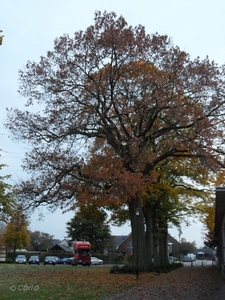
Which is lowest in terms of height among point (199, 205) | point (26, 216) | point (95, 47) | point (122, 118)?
point (26, 216)

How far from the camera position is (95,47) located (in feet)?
88.1

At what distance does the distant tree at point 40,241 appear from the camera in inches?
4616

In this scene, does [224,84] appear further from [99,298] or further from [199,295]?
[99,298]

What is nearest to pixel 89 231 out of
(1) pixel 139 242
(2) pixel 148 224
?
(2) pixel 148 224

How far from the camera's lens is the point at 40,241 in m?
119

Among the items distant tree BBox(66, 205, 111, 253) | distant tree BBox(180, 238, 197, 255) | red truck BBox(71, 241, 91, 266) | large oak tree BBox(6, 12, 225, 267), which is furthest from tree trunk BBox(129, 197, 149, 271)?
distant tree BBox(180, 238, 197, 255)

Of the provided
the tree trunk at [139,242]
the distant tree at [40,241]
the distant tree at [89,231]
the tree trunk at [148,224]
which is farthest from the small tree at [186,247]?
the tree trunk at [139,242]

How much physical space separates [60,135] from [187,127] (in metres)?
7.54

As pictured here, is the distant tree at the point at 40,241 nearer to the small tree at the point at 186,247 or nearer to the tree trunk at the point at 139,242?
the small tree at the point at 186,247

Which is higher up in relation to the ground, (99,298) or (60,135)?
(60,135)

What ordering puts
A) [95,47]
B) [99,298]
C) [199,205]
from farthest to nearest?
[199,205]
[95,47]
[99,298]

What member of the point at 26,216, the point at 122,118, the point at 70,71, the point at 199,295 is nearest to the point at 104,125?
the point at 122,118

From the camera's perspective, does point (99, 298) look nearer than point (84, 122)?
Yes

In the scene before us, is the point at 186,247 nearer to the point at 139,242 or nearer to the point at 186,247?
the point at 186,247
